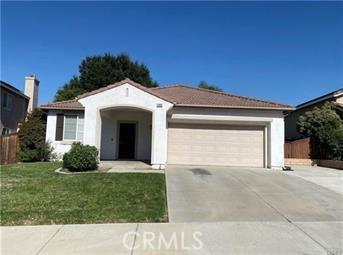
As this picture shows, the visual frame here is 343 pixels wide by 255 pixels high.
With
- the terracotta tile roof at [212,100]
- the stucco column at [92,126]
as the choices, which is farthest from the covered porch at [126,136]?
the stucco column at [92,126]

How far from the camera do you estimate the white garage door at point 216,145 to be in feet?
59.6

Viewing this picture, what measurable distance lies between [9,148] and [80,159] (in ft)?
24.6

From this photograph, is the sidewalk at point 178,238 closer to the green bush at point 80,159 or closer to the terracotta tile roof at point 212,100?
the green bush at point 80,159

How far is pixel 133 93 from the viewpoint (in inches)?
648

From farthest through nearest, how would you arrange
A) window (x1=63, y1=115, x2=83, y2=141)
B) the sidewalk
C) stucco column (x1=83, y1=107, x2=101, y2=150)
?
window (x1=63, y1=115, x2=83, y2=141)
stucco column (x1=83, y1=107, x2=101, y2=150)
the sidewalk

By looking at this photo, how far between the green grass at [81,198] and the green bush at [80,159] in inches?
39.5

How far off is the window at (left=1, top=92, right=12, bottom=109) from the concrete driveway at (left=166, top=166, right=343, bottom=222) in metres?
14.9

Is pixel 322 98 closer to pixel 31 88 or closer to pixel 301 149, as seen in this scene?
pixel 301 149

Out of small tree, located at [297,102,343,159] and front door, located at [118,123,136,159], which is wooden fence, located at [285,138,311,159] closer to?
small tree, located at [297,102,343,159]

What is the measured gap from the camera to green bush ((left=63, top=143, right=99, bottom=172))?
47.8 feet

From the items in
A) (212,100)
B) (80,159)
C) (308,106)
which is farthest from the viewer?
(308,106)

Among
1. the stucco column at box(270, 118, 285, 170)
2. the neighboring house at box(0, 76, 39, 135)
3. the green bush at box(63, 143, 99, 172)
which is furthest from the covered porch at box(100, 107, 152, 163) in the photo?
the neighboring house at box(0, 76, 39, 135)

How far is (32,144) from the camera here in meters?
20.3

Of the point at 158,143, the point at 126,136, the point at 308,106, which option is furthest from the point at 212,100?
the point at 308,106
